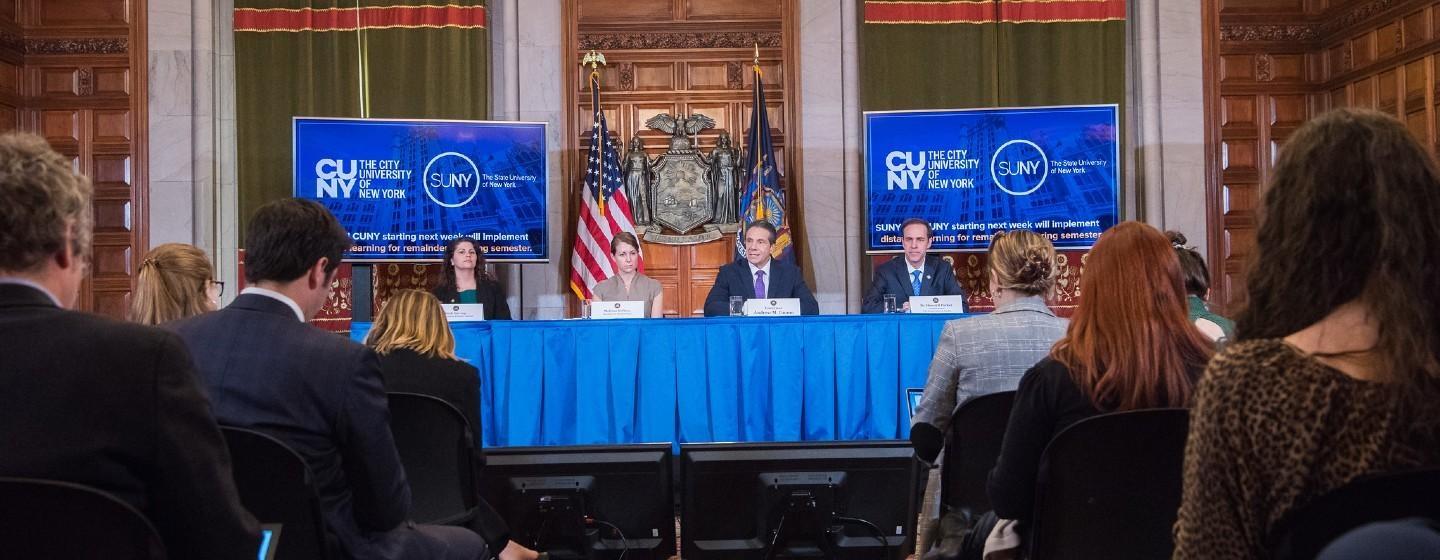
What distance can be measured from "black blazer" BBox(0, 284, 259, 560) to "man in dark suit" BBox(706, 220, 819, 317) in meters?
5.15

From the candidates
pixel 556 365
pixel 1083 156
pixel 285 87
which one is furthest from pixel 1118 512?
pixel 285 87

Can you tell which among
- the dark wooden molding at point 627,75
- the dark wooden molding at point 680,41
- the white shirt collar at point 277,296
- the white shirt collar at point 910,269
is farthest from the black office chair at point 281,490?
the dark wooden molding at point 680,41

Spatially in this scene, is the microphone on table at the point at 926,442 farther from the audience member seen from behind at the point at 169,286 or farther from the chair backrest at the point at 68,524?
the chair backrest at the point at 68,524

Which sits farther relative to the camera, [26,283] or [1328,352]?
[26,283]

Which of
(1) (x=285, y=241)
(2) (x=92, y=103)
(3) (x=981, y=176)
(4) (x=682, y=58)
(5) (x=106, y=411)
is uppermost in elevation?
(4) (x=682, y=58)

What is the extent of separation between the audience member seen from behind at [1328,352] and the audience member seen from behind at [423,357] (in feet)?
8.02

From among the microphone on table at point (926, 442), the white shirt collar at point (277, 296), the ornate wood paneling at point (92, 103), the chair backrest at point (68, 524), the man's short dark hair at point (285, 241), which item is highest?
the ornate wood paneling at point (92, 103)

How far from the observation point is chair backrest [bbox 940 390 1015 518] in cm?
263

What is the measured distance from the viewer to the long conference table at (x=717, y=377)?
17.1 feet

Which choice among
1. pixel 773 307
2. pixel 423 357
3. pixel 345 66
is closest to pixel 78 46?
pixel 345 66

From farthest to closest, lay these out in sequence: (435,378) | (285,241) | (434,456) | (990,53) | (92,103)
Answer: (92,103) → (990,53) → (435,378) → (434,456) → (285,241)

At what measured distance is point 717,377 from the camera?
5.23 metres

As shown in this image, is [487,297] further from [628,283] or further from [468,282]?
[628,283]

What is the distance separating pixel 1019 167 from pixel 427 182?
3778 millimetres
